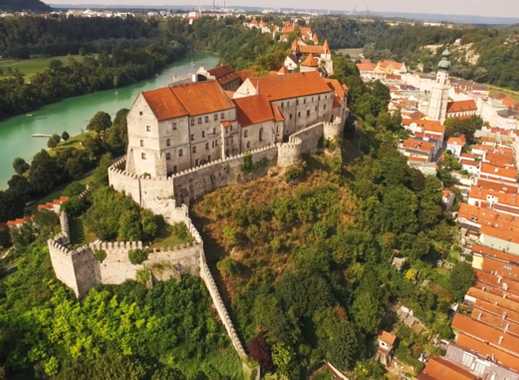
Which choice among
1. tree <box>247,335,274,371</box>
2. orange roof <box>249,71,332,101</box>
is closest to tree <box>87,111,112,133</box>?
orange roof <box>249,71,332,101</box>

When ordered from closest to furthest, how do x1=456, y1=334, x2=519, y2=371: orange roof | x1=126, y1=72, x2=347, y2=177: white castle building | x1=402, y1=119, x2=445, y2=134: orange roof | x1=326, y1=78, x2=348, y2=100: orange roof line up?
x1=456, y1=334, x2=519, y2=371: orange roof < x1=126, y1=72, x2=347, y2=177: white castle building < x1=326, y1=78, x2=348, y2=100: orange roof < x1=402, y1=119, x2=445, y2=134: orange roof

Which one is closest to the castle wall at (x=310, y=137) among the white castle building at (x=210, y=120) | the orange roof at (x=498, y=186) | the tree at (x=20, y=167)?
the white castle building at (x=210, y=120)

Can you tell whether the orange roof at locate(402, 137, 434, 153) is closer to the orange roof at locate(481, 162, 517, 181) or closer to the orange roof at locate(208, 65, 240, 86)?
the orange roof at locate(481, 162, 517, 181)

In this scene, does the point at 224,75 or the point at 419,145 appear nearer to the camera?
the point at 224,75

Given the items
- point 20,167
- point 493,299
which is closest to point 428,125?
point 493,299

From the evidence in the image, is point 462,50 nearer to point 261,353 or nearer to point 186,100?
point 186,100

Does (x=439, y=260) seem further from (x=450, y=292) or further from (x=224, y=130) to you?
(x=224, y=130)

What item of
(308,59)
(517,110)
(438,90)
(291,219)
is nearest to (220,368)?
(291,219)
